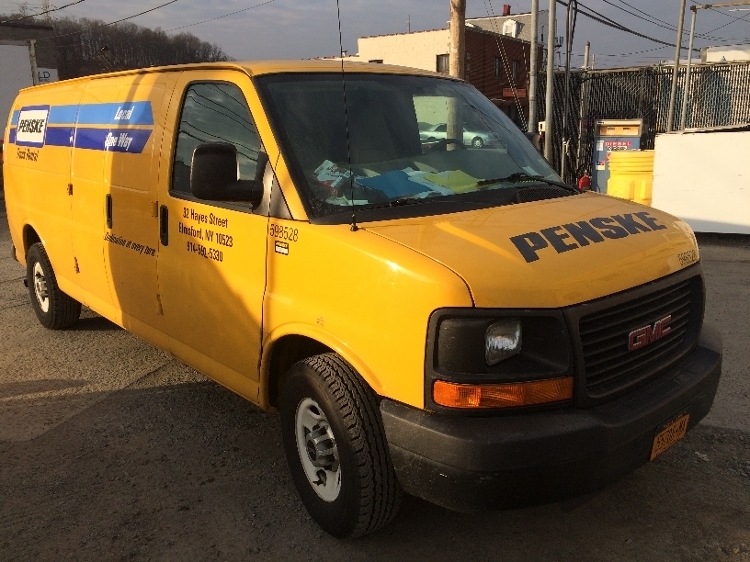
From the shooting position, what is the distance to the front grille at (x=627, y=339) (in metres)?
2.65

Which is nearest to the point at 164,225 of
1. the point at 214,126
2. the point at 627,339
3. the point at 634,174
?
the point at 214,126

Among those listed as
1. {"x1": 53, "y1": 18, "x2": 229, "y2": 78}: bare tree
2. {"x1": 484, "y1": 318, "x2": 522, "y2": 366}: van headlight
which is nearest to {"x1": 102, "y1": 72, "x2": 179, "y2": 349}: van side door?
{"x1": 484, "y1": 318, "x2": 522, "y2": 366}: van headlight

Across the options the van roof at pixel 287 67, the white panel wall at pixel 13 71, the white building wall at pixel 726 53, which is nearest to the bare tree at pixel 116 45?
the white panel wall at pixel 13 71

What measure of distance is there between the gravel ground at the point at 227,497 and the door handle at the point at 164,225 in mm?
1214

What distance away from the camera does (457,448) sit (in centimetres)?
244

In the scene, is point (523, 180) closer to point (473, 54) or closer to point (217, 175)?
point (217, 175)

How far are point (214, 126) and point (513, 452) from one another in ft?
7.70

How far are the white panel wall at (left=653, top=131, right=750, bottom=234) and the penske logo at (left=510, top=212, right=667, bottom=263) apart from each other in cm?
789

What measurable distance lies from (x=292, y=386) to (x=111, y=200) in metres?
2.21

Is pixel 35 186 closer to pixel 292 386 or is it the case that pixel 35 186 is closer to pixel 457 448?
pixel 292 386

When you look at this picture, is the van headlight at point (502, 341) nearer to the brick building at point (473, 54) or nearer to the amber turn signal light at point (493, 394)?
the amber turn signal light at point (493, 394)

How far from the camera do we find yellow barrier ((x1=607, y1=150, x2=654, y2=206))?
36.8 feet

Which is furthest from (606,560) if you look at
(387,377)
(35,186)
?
(35,186)

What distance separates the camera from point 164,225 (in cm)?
395
